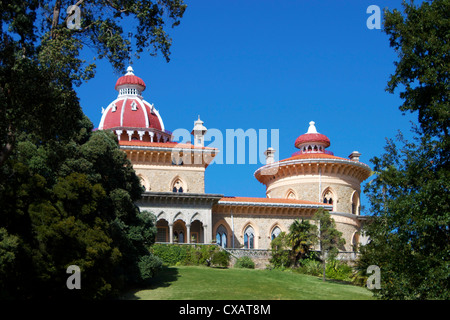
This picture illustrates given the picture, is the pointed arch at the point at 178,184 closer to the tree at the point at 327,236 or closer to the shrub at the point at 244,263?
the shrub at the point at 244,263

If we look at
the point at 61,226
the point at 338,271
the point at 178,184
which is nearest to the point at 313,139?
the point at 178,184

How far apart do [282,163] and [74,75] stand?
1410 inches

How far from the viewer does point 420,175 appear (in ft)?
59.5

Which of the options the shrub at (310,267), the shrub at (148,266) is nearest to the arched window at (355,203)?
the shrub at (310,267)

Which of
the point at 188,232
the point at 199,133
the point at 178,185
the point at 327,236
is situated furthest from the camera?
the point at 199,133

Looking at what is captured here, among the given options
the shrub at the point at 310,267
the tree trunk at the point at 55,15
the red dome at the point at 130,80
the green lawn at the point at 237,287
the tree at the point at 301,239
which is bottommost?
the green lawn at the point at 237,287

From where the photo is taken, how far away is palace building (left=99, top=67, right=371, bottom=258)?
139 ft

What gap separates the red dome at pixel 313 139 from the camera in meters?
55.5

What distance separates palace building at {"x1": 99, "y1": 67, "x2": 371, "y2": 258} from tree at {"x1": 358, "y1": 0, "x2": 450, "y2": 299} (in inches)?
929

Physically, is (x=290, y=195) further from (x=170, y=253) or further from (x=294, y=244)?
(x=170, y=253)

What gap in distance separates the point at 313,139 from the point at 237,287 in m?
29.2

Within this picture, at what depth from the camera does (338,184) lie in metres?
51.1

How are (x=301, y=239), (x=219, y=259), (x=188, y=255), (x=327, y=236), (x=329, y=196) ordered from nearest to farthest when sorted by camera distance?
(x=327, y=236) → (x=219, y=259) → (x=188, y=255) → (x=301, y=239) → (x=329, y=196)
